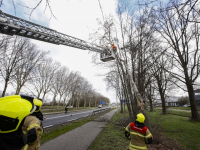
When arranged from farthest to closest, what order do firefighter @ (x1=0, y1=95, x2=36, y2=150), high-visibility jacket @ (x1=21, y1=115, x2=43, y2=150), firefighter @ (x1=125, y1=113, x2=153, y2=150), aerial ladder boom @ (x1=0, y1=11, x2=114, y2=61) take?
aerial ladder boom @ (x1=0, y1=11, x2=114, y2=61) → firefighter @ (x1=125, y1=113, x2=153, y2=150) → high-visibility jacket @ (x1=21, y1=115, x2=43, y2=150) → firefighter @ (x1=0, y1=95, x2=36, y2=150)

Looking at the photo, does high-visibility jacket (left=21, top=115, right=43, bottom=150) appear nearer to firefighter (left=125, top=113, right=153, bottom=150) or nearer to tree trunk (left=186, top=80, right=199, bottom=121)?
firefighter (left=125, top=113, right=153, bottom=150)

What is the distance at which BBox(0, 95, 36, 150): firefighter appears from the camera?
1257mm

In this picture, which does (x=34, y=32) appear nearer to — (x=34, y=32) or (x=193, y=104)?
(x=34, y=32)

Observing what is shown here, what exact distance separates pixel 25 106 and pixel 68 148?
165 inches

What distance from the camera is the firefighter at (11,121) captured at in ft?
4.12

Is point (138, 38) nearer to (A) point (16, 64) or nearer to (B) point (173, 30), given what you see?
(B) point (173, 30)

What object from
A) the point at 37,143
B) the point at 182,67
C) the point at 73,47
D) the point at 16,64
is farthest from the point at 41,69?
the point at 182,67

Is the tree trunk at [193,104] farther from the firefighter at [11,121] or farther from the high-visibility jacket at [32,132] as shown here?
the firefighter at [11,121]

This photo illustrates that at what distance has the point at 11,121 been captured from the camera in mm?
1302

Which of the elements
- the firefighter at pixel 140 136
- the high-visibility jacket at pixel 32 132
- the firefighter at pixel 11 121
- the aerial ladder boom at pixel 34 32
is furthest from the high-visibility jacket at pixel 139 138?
the aerial ladder boom at pixel 34 32

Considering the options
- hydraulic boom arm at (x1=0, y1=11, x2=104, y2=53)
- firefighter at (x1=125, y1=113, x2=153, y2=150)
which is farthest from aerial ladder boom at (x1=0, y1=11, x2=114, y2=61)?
firefighter at (x1=125, y1=113, x2=153, y2=150)

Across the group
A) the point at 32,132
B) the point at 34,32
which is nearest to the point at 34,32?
the point at 34,32

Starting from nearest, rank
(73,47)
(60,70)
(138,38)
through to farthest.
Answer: (138,38) < (73,47) < (60,70)

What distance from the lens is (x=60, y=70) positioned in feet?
95.0
